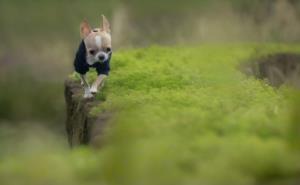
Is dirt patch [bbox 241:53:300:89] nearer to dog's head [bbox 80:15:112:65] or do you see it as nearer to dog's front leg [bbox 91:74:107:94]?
dog's front leg [bbox 91:74:107:94]

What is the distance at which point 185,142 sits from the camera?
4.92 meters

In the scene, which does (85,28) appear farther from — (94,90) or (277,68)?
(277,68)

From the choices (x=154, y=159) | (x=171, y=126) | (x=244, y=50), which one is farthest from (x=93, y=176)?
(x=244, y=50)

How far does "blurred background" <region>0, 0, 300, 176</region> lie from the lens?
15125 mm

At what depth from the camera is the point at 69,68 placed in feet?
53.1

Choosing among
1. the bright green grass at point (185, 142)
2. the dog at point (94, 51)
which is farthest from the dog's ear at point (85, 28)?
the bright green grass at point (185, 142)

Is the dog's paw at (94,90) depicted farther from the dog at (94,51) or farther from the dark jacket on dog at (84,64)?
the dark jacket on dog at (84,64)

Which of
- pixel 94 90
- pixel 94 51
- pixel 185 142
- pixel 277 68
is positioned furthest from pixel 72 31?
pixel 185 142

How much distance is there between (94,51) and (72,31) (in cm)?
992

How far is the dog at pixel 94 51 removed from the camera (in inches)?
299

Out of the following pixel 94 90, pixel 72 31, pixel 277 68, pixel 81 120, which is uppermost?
pixel 72 31

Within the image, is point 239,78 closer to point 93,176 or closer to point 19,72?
point 93,176

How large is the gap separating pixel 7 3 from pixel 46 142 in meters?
6.55

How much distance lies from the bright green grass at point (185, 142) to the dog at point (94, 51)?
0.23 meters
